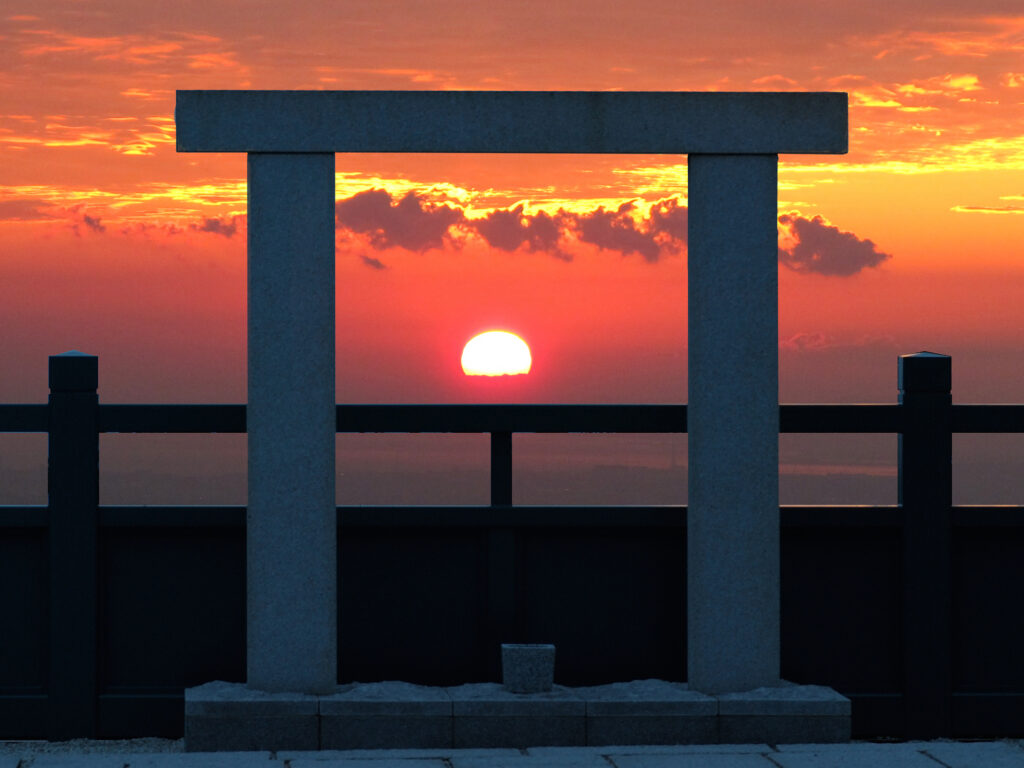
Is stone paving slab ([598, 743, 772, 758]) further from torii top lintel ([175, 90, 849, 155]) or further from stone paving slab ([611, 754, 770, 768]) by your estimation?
torii top lintel ([175, 90, 849, 155])

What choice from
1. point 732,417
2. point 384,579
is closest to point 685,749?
point 732,417

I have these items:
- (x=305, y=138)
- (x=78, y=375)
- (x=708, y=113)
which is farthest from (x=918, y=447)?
(x=78, y=375)

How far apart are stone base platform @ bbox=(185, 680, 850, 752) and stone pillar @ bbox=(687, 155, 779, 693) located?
0.96 ft

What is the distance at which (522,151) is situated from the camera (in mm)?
7809

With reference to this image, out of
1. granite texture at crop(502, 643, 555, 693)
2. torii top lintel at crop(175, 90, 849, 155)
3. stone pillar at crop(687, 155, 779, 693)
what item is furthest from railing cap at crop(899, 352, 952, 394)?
granite texture at crop(502, 643, 555, 693)

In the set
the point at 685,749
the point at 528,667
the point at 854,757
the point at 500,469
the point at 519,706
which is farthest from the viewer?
the point at 500,469

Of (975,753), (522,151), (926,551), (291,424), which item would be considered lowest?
(975,753)

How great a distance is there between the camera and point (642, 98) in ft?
25.8

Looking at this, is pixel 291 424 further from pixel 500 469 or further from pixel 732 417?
pixel 732 417

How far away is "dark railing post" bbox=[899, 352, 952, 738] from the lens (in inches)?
334

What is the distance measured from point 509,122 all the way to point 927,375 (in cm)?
312

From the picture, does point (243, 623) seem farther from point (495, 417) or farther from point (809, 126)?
point (809, 126)

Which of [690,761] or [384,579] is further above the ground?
[384,579]

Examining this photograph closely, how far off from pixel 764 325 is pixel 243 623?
3.68 metres
